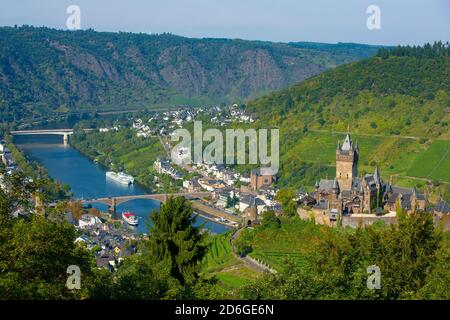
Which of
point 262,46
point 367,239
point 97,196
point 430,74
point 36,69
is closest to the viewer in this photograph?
point 367,239

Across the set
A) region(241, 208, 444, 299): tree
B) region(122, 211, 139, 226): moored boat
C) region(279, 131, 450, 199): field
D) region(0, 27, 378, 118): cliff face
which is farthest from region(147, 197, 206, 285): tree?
region(0, 27, 378, 118): cliff face

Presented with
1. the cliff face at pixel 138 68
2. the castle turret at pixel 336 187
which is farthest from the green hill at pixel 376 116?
the cliff face at pixel 138 68

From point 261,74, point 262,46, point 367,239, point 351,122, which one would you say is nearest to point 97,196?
point 351,122

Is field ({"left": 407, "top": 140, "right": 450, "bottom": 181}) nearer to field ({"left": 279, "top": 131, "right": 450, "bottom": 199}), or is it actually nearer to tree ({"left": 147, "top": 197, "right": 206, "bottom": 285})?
field ({"left": 279, "top": 131, "right": 450, "bottom": 199})

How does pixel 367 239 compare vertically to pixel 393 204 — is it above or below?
above

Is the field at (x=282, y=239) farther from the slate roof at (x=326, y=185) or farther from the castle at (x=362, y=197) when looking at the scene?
the slate roof at (x=326, y=185)
